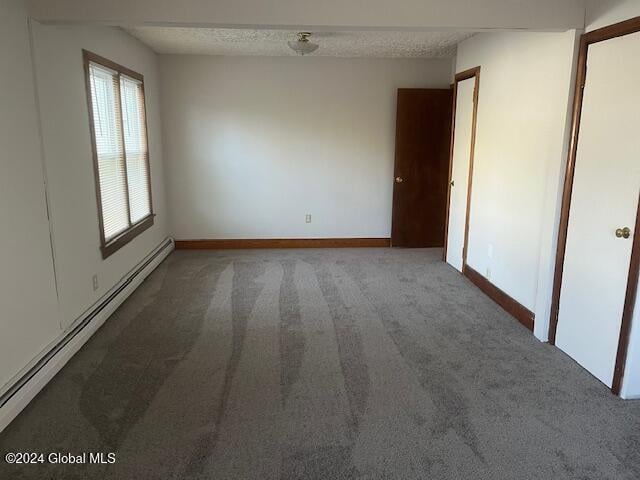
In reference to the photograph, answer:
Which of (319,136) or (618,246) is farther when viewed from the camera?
(319,136)

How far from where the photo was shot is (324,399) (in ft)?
8.82

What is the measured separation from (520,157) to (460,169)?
4.15 ft

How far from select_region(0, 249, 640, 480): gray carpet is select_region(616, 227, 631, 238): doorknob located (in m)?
0.89

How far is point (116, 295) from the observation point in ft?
13.2

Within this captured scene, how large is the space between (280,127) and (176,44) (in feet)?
4.91

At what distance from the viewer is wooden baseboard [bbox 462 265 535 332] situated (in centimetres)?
368

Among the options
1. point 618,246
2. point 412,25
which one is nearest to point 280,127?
point 412,25

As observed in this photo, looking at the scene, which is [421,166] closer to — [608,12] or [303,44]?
[303,44]

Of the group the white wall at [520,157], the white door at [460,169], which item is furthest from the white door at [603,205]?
the white door at [460,169]

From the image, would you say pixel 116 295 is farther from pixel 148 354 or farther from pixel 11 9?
pixel 11 9

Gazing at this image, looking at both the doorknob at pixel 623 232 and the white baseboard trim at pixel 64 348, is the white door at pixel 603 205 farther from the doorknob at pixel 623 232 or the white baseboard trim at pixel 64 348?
the white baseboard trim at pixel 64 348

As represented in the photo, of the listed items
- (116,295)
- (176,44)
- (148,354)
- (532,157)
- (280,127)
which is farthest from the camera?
(280,127)

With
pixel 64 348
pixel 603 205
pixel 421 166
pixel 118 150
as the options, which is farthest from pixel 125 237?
pixel 603 205

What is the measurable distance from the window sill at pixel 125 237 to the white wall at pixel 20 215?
0.93 m
